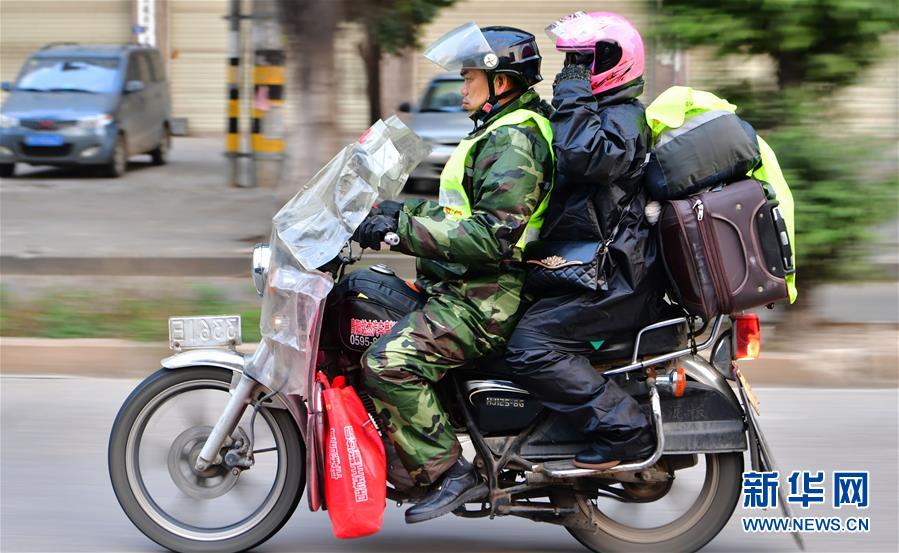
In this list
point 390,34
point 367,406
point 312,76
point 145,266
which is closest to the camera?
point 367,406

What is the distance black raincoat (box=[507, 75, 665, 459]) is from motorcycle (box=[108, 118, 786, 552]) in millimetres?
98

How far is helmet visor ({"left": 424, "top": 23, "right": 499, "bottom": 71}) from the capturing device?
362cm

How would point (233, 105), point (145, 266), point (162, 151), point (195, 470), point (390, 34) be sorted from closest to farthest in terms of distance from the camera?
point (195, 470) → point (145, 266) → point (233, 105) → point (390, 34) → point (162, 151)

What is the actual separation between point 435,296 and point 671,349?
0.81 metres

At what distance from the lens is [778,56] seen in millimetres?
6773

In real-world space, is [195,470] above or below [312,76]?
below

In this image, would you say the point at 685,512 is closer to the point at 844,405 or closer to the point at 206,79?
the point at 844,405

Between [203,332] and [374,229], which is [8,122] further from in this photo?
[374,229]

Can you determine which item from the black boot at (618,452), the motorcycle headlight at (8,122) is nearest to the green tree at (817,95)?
the black boot at (618,452)

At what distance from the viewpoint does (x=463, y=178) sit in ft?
12.1

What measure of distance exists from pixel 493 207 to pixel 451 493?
0.95m

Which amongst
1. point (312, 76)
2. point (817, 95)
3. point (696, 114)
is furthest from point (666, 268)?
point (312, 76)

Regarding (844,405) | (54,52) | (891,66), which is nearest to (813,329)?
(844,405)

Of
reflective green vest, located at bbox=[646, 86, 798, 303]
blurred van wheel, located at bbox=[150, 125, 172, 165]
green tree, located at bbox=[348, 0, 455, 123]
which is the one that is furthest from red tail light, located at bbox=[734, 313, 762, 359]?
blurred van wheel, located at bbox=[150, 125, 172, 165]
